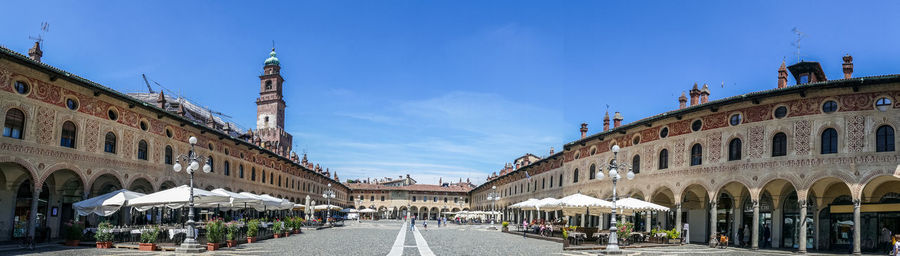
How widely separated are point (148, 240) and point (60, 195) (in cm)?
879

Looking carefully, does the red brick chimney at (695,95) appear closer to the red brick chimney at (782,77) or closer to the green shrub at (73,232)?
the red brick chimney at (782,77)

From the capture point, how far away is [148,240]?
69.8 ft

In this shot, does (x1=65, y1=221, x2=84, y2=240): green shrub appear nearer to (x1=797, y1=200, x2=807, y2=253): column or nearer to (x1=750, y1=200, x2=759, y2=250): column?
(x1=750, y1=200, x2=759, y2=250): column

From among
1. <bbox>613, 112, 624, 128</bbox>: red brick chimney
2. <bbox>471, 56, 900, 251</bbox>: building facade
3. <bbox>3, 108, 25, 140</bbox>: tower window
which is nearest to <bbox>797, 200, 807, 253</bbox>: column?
<bbox>471, 56, 900, 251</bbox>: building facade

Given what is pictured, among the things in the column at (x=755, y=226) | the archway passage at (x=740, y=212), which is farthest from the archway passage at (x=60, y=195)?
the archway passage at (x=740, y=212)

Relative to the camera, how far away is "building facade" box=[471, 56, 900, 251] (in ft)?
76.5

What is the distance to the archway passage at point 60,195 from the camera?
26.1m

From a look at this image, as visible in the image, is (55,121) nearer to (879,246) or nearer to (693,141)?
(693,141)

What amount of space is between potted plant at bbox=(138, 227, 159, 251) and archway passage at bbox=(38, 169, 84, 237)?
5980mm

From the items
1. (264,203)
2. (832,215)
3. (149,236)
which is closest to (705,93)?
(832,215)

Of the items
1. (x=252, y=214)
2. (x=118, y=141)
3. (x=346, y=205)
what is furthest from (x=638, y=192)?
(x=346, y=205)

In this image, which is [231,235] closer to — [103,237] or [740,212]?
[103,237]

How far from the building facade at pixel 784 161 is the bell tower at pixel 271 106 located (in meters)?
63.2

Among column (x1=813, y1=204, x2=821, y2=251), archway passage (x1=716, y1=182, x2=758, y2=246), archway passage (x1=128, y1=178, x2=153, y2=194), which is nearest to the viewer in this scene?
column (x1=813, y1=204, x2=821, y2=251)
